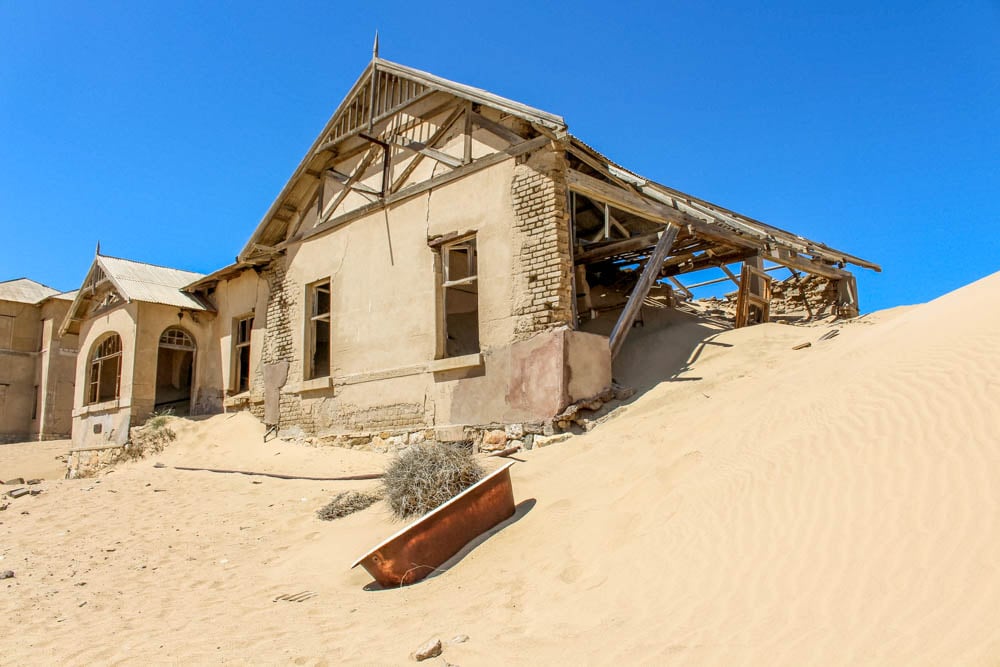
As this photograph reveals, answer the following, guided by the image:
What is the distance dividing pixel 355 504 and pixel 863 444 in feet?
17.3

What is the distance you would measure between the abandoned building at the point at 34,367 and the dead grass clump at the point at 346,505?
18.5 metres

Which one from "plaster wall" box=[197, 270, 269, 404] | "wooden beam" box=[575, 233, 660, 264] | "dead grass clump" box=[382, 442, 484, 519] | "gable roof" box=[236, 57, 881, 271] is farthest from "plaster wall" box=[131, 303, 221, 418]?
"dead grass clump" box=[382, 442, 484, 519]

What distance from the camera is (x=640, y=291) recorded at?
1010 cm

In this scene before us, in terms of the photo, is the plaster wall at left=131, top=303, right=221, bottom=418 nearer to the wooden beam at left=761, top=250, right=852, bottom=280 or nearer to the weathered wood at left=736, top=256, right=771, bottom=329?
the weathered wood at left=736, top=256, right=771, bottom=329

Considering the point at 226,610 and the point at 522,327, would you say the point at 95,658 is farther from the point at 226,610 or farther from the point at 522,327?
the point at 522,327

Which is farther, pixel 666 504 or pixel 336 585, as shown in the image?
pixel 336 585

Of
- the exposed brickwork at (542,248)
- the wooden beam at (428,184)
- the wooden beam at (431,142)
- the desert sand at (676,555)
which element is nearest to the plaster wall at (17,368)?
the wooden beam at (428,184)

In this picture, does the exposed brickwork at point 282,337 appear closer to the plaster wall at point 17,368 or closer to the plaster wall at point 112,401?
the plaster wall at point 112,401

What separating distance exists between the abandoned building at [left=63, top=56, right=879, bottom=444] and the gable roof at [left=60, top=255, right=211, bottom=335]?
0.22 ft

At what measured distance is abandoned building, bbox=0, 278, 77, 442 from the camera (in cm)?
2173

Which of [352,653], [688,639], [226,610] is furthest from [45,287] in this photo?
[688,639]

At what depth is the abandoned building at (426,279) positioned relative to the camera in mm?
9328

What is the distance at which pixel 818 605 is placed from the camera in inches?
126

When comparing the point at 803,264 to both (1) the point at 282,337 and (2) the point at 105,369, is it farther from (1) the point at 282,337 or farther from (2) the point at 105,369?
(2) the point at 105,369
